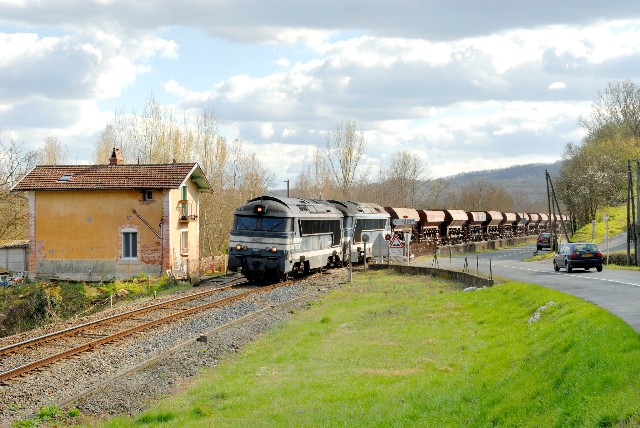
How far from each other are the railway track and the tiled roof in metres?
15.3

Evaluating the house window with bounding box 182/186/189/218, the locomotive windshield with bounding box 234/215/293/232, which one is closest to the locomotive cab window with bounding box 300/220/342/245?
the locomotive windshield with bounding box 234/215/293/232

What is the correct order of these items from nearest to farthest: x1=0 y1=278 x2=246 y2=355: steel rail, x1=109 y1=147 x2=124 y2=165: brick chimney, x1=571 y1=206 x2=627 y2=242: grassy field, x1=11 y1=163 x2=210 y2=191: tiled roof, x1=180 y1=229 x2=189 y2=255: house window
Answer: x1=0 y1=278 x2=246 y2=355: steel rail < x1=11 y1=163 x2=210 y2=191: tiled roof < x1=180 y1=229 x2=189 y2=255: house window < x1=109 y1=147 x2=124 y2=165: brick chimney < x1=571 y1=206 x2=627 y2=242: grassy field

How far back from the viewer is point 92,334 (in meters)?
20.1

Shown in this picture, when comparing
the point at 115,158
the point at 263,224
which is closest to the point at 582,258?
the point at 263,224

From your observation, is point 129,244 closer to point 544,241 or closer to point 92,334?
point 92,334

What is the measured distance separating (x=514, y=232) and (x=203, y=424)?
94.7 metres

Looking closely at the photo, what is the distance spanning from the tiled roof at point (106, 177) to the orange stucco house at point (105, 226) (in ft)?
0.18

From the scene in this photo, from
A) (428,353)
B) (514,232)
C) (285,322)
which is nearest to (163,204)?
(285,322)

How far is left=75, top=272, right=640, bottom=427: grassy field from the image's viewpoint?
33.2ft

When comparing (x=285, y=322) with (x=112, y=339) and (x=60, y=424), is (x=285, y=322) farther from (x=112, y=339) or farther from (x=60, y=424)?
(x=60, y=424)

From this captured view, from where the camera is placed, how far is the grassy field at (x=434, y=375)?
10.1 meters

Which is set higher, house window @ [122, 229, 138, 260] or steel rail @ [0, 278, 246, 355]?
house window @ [122, 229, 138, 260]

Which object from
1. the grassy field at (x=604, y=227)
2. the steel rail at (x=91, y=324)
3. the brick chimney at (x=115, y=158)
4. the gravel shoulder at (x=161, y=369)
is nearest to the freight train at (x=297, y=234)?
the steel rail at (x=91, y=324)

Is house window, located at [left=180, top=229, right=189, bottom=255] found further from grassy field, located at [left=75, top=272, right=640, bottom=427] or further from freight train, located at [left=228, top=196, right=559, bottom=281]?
grassy field, located at [left=75, top=272, right=640, bottom=427]
